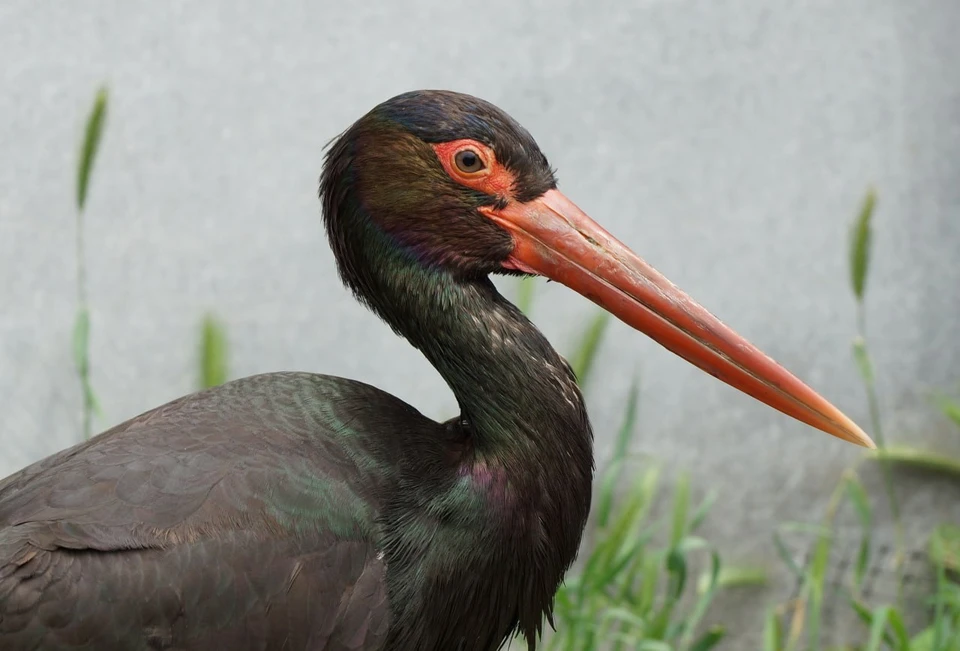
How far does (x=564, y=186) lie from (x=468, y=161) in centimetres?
137

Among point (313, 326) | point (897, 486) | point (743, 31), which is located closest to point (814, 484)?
point (897, 486)

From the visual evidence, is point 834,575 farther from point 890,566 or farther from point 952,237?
point 952,237

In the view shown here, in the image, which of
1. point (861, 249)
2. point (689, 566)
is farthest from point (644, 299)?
point (689, 566)

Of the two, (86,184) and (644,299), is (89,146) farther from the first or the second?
(644,299)

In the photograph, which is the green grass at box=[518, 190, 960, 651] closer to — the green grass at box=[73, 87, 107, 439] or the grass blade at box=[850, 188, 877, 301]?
the grass blade at box=[850, 188, 877, 301]

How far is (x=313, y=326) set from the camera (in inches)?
107

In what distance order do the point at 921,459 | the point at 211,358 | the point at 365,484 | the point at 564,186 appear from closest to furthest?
the point at 365,484, the point at 211,358, the point at 564,186, the point at 921,459

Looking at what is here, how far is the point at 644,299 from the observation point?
142cm

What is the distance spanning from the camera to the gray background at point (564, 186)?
2508 mm

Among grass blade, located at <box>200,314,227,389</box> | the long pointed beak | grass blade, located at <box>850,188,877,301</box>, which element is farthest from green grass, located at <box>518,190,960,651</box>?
the long pointed beak

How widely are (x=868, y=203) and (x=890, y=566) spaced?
112cm

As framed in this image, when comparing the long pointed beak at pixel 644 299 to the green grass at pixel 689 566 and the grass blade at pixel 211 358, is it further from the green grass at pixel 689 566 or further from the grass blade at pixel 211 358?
the grass blade at pixel 211 358

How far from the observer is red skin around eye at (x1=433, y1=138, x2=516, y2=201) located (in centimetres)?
139

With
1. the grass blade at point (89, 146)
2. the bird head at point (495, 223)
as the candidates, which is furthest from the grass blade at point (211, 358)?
the bird head at point (495, 223)
